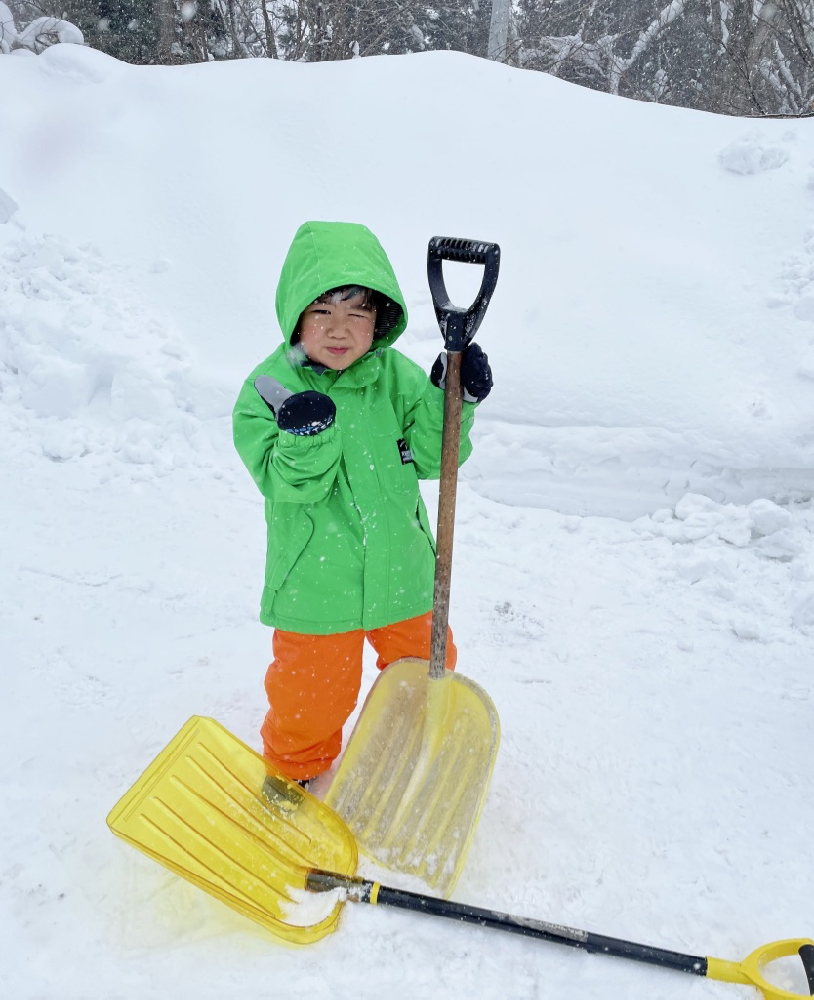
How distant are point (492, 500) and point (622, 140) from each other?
2.64m

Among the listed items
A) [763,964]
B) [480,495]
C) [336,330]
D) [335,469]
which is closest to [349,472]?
[335,469]

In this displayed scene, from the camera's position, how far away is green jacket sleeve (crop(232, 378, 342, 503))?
1.51m

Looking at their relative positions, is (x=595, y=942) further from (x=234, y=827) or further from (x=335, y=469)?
(x=335, y=469)

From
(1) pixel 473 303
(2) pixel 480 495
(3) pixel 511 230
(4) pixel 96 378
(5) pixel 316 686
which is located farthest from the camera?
(3) pixel 511 230

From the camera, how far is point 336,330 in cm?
162

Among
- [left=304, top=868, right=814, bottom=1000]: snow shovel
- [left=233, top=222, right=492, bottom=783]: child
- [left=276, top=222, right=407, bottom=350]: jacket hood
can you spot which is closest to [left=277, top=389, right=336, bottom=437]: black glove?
[left=233, top=222, right=492, bottom=783]: child

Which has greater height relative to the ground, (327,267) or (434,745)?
(327,267)

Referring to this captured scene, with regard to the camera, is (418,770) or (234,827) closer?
(234,827)

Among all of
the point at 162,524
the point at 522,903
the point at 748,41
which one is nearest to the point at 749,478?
the point at 522,903

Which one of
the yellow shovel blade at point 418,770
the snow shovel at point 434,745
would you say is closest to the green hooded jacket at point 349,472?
the snow shovel at point 434,745

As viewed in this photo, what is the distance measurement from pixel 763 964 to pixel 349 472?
4.32 feet

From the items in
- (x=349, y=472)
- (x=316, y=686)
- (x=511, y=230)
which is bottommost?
(x=316, y=686)

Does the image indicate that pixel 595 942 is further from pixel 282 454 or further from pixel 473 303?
pixel 473 303

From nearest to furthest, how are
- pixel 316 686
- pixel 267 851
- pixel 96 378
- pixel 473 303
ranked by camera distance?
1. pixel 473 303
2. pixel 267 851
3. pixel 316 686
4. pixel 96 378
